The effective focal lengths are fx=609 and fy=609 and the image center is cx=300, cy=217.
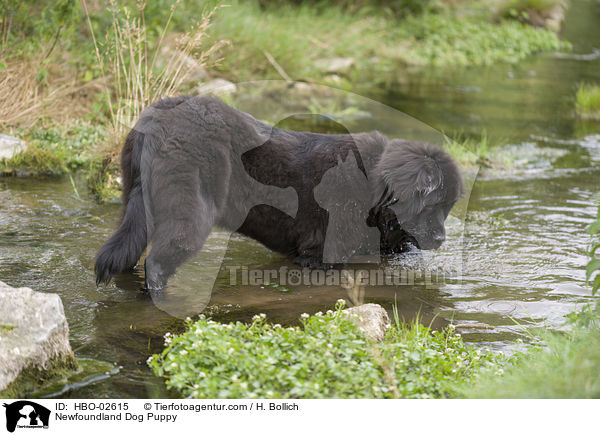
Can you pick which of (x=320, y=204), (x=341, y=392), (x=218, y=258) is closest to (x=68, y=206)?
(x=218, y=258)

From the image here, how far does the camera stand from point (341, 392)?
2.63m

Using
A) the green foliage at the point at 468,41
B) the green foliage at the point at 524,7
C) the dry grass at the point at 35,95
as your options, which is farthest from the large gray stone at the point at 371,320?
the green foliage at the point at 524,7

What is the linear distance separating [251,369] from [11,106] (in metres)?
4.84

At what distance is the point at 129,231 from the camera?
3523mm

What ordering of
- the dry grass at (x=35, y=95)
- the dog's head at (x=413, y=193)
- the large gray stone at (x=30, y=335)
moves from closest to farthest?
the large gray stone at (x=30, y=335) → the dog's head at (x=413, y=193) → the dry grass at (x=35, y=95)

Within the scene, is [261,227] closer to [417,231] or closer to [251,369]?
[417,231]

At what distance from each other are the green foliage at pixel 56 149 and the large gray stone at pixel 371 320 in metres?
3.57

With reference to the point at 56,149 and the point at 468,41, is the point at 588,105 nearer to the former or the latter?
the point at 468,41

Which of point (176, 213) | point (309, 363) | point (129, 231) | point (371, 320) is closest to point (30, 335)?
point (129, 231)

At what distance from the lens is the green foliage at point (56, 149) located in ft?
18.9

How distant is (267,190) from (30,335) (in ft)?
5.88

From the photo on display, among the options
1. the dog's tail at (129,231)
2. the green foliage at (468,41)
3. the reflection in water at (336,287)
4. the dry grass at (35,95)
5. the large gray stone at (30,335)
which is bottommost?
the reflection in water at (336,287)

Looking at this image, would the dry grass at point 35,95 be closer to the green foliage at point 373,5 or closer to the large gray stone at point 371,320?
the large gray stone at point 371,320
